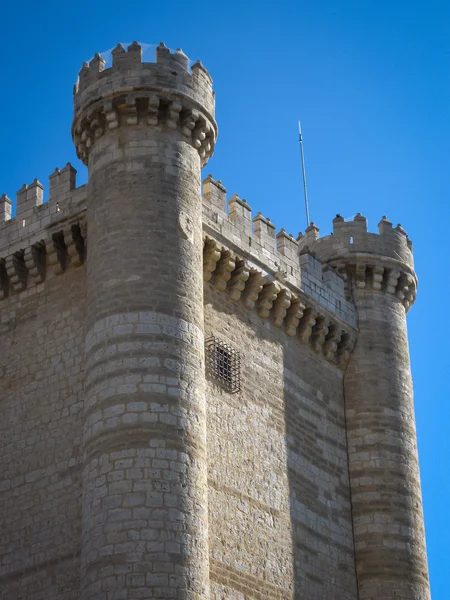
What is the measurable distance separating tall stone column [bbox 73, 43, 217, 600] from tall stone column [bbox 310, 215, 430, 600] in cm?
518

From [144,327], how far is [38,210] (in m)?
4.71

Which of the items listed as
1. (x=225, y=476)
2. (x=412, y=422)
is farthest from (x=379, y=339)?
(x=225, y=476)

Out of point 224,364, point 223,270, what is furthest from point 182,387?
point 223,270

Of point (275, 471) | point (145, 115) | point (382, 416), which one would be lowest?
point (275, 471)

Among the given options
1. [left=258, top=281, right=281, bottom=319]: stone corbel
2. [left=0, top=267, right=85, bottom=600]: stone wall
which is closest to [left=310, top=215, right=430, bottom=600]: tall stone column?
[left=258, top=281, right=281, bottom=319]: stone corbel

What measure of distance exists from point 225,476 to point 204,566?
2.88 metres

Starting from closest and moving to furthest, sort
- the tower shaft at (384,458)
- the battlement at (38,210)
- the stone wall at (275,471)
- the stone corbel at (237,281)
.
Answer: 1. the stone wall at (275,471)
2. the battlement at (38,210)
3. the stone corbel at (237,281)
4. the tower shaft at (384,458)

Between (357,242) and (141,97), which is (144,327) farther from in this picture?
(357,242)

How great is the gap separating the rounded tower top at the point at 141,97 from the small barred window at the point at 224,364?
126 inches

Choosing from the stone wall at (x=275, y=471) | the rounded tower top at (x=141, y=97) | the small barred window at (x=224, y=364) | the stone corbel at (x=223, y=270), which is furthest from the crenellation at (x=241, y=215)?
the small barred window at (x=224, y=364)

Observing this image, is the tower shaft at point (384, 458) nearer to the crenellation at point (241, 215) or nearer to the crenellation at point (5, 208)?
the crenellation at point (241, 215)

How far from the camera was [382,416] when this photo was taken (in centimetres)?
2891

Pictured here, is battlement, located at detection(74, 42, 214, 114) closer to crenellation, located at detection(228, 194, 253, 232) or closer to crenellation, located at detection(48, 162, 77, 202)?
crenellation, located at detection(48, 162, 77, 202)

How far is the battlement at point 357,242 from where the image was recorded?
3048cm
